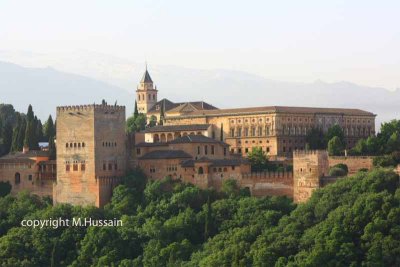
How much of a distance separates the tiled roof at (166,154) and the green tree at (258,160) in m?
3.70

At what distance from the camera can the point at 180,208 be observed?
191 feet

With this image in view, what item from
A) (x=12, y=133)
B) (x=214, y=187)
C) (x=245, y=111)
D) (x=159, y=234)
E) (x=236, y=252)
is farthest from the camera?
(x=245, y=111)

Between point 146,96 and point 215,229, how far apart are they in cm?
4543

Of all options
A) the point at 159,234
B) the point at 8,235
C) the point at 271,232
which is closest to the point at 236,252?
the point at 271,232

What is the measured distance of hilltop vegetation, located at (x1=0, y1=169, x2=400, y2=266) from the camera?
49.7m

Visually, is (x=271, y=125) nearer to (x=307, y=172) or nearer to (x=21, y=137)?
(x=21, y=137)

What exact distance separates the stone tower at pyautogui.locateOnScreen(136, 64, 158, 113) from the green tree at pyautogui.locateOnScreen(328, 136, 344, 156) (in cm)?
3277

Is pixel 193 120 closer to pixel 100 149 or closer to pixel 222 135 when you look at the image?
pixel 222 135

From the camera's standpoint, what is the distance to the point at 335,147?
6781cm

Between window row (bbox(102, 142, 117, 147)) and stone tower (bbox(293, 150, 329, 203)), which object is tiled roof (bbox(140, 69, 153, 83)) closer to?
window row (bbox(102, 142, 117, 147))

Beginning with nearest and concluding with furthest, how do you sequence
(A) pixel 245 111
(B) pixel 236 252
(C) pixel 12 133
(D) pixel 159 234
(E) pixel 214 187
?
(B) pixel 236 252, (D) pixel 159 234, (E) pixel 214 187, (C) pixel 12 133, (A) pixel 245 111

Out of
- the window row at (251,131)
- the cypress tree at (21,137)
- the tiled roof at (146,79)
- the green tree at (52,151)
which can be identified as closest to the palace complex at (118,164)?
the green tree at (52,151)

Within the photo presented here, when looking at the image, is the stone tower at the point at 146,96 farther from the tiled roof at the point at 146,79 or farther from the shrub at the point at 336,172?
the shrub at the point at 336,172

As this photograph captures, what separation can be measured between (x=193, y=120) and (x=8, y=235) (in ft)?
76.8
